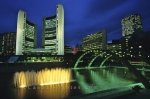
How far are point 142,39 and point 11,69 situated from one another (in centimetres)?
7805

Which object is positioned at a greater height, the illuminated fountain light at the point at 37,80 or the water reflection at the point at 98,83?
the illuminated fountain light at the point at 37,80

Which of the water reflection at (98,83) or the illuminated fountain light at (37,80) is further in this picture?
the illuminated fountain light at (37,80)

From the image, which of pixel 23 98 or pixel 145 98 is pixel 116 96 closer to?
pixel 145 98

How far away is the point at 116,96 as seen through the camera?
23.1 meters

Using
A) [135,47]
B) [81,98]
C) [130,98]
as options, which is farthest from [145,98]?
[135,47]

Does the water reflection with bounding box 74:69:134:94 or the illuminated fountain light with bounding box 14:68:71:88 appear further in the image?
the illuminated fountain light with bounding box 14:68:71:88

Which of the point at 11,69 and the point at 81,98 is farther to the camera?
the point at 11,69

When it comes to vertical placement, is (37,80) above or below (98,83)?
above

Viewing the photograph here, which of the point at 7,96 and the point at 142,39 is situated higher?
the point at 142,39

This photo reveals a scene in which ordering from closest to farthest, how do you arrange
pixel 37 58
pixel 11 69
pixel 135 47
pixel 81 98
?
pixel 81 98 → pixel 11 69 → pixel 135 47 → pixel 37 58

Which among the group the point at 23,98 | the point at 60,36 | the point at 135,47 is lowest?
the point at 23,98

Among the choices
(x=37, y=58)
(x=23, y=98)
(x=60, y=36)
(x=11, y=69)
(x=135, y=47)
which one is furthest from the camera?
(x=60, y=36)

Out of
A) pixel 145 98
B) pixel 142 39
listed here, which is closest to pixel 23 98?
Result: pixel 145 98

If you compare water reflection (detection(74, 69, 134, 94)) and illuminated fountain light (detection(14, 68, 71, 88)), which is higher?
illuminated fountain light (detection(14, 68, 71, 88))
